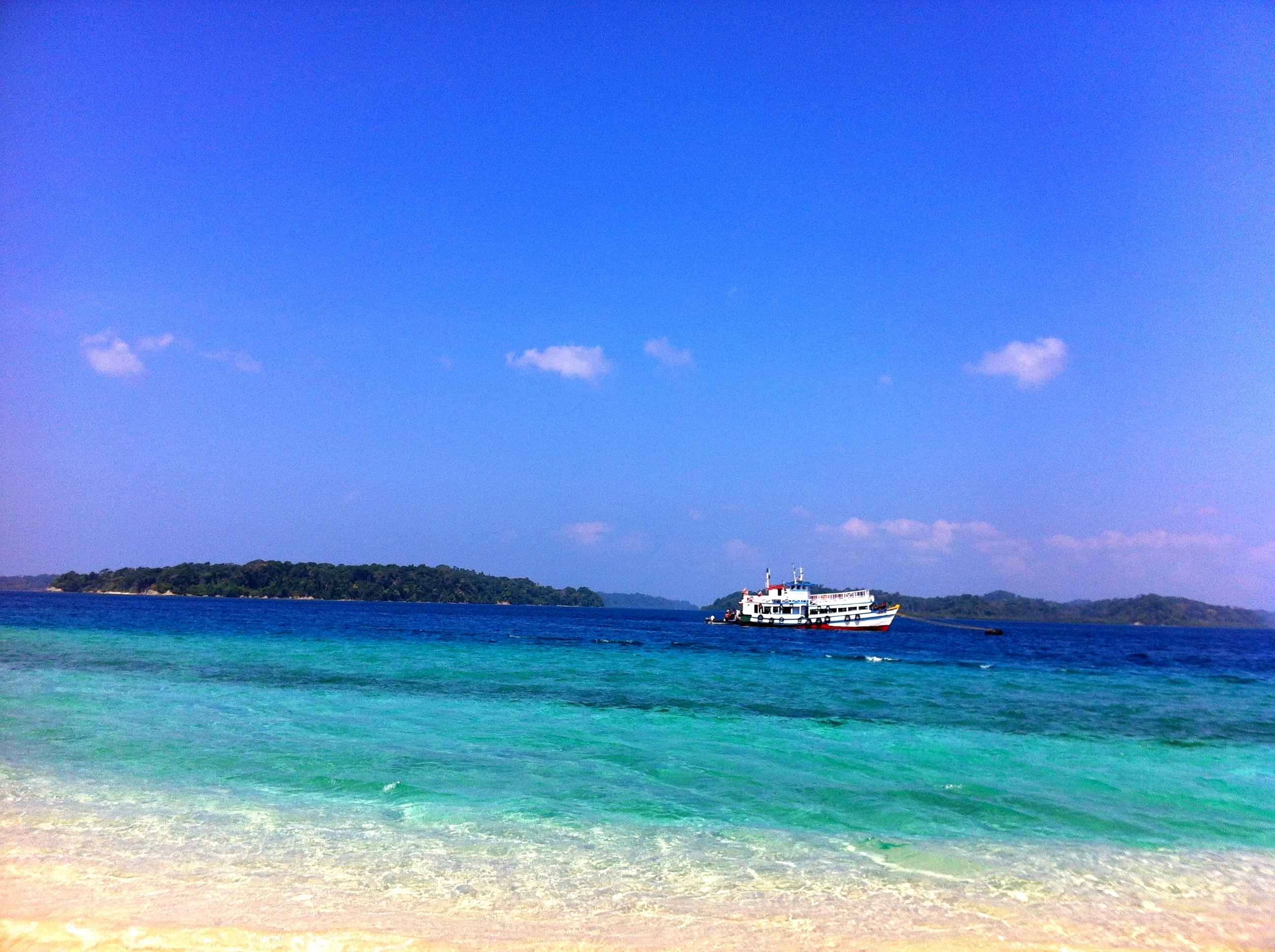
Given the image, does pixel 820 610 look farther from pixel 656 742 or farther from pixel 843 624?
pixel 656 742

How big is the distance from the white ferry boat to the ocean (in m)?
58.2

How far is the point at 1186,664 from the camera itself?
50.8 metres

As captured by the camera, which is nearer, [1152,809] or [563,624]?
[1152,809]

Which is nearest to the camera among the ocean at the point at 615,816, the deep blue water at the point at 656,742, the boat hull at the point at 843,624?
the ocean at the point at 615,816

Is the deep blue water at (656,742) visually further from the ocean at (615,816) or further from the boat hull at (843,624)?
the boat hull at (843,624)

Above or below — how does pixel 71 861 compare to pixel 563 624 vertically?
above

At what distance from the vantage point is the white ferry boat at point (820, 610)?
271 ft

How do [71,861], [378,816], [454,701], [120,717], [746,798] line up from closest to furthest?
[71,861] < [378,816] < [746,798] < [120,717] < [454,701]

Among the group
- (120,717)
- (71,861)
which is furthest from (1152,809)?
(120,717)

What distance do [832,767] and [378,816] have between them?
7.93 meters

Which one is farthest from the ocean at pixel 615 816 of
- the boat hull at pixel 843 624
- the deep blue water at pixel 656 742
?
the boat hull at pixel 843 624

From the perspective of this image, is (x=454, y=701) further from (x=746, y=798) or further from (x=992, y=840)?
(x=992, y=840)

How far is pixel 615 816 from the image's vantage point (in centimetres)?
1015

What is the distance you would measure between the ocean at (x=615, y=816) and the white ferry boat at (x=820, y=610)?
2292 inches
